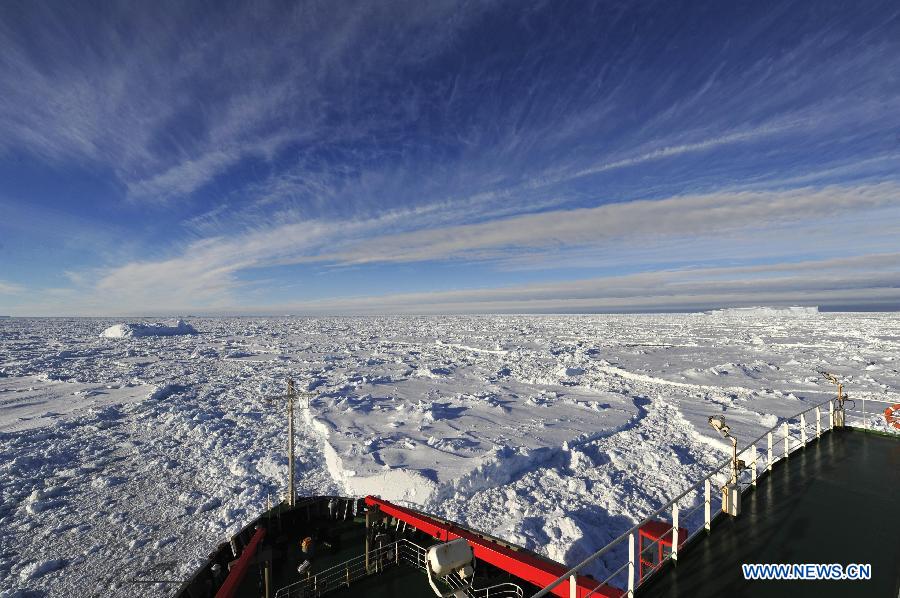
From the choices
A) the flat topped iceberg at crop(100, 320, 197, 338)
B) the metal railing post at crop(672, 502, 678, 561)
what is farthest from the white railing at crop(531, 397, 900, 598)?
the flat topped iceberg at crop(100, 320, 197, 338)

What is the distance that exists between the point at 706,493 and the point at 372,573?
463cm

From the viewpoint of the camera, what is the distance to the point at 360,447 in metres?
13.1

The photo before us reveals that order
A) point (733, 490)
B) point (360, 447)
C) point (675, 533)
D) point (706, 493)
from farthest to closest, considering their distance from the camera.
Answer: point (360, 447) → point (733, 490) → point (706, 493) → point (675, 533)

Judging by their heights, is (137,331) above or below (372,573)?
above

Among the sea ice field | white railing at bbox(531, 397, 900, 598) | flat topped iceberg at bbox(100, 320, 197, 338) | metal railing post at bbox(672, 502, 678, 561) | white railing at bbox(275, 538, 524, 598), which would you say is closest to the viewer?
white railing at bbox(531, 397, 900, 598)

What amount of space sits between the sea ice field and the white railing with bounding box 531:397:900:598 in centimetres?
51

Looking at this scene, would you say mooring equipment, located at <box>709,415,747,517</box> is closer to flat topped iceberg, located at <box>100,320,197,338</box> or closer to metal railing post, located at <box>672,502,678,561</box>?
metal railing post, located at <box>672,502,678,561</box>

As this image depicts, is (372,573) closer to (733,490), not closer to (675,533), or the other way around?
(675,533)

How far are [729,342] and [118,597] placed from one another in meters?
49.0

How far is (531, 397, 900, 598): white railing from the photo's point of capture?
3.35 m

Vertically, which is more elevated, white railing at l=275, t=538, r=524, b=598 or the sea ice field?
white railing at l=275, t=538, r=524, b=598

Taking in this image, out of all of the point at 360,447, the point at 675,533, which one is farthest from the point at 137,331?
the point at 675,533

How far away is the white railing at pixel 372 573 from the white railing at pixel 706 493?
1.13m

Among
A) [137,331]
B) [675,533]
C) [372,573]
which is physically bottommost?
[372,573]
